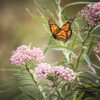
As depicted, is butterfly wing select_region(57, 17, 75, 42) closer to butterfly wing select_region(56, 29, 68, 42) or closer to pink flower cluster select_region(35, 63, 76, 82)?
butterfly wing select_region(56, 29, 68, 42)

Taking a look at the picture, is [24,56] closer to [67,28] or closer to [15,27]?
[67,28]

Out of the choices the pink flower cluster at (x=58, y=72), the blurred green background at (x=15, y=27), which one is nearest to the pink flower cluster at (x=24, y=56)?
the pink flower cluster at (x=58, y=72)

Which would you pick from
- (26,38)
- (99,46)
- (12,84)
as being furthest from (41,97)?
(26,38)

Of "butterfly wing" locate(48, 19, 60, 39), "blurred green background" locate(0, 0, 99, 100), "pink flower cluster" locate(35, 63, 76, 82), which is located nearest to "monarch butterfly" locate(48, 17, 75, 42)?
"butterfly wing" locate(48, 19, 60, 39)

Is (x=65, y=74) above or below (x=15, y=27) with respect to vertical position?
below

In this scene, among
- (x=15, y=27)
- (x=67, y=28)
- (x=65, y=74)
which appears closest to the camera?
(x=65, y=74)

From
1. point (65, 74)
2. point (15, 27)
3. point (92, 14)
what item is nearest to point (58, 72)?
point (65, 74)

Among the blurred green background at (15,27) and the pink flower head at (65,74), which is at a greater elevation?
the blurred green background at (15,27)

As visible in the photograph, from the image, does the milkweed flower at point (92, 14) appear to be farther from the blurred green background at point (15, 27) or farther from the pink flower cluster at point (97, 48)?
the blurred green background at point (15, 27)

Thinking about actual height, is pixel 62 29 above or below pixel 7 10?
below

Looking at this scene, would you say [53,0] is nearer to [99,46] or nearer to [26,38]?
[99,46]

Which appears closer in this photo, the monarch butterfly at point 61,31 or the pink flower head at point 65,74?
the pink flower head at point 65,74
